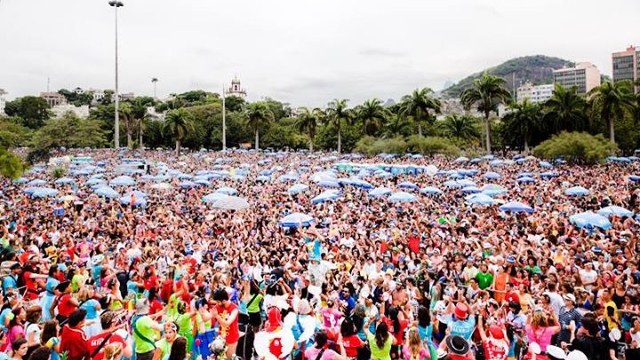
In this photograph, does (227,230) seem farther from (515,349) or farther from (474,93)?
(474,93)

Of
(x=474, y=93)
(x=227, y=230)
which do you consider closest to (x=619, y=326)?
(x=227, y=230)

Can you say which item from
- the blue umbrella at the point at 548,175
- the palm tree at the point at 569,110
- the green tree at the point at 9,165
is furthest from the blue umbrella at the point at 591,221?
the palm tree at the point at 569,110

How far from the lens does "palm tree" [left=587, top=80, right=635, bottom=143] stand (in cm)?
3744

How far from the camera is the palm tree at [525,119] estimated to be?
148ft

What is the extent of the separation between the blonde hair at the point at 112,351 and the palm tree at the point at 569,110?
150ft

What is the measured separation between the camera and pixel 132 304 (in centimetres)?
696

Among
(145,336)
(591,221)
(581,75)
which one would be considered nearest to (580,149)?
(591,221)

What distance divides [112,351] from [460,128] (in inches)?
2269

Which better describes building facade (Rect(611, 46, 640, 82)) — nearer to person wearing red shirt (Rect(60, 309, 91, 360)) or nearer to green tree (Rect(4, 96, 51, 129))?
green tree (Rect(4, 96, 51, 129))

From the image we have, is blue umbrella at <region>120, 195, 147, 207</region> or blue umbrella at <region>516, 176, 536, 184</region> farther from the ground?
blue umbrella at <region>516, 176, 536, 184</region>

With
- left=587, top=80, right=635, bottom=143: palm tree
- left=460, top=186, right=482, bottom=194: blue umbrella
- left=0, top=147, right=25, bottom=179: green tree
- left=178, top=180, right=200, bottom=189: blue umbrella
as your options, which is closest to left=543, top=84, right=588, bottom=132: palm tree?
left=587, top=80, right=635, bottom=143: palm tree

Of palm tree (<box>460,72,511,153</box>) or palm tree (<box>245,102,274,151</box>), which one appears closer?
palm tree (<box>460,72,511,153</box>)

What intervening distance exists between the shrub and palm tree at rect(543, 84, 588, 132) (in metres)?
8.82

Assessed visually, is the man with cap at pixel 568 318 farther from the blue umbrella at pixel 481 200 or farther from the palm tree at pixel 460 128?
the palm tree at pixel 460 128
